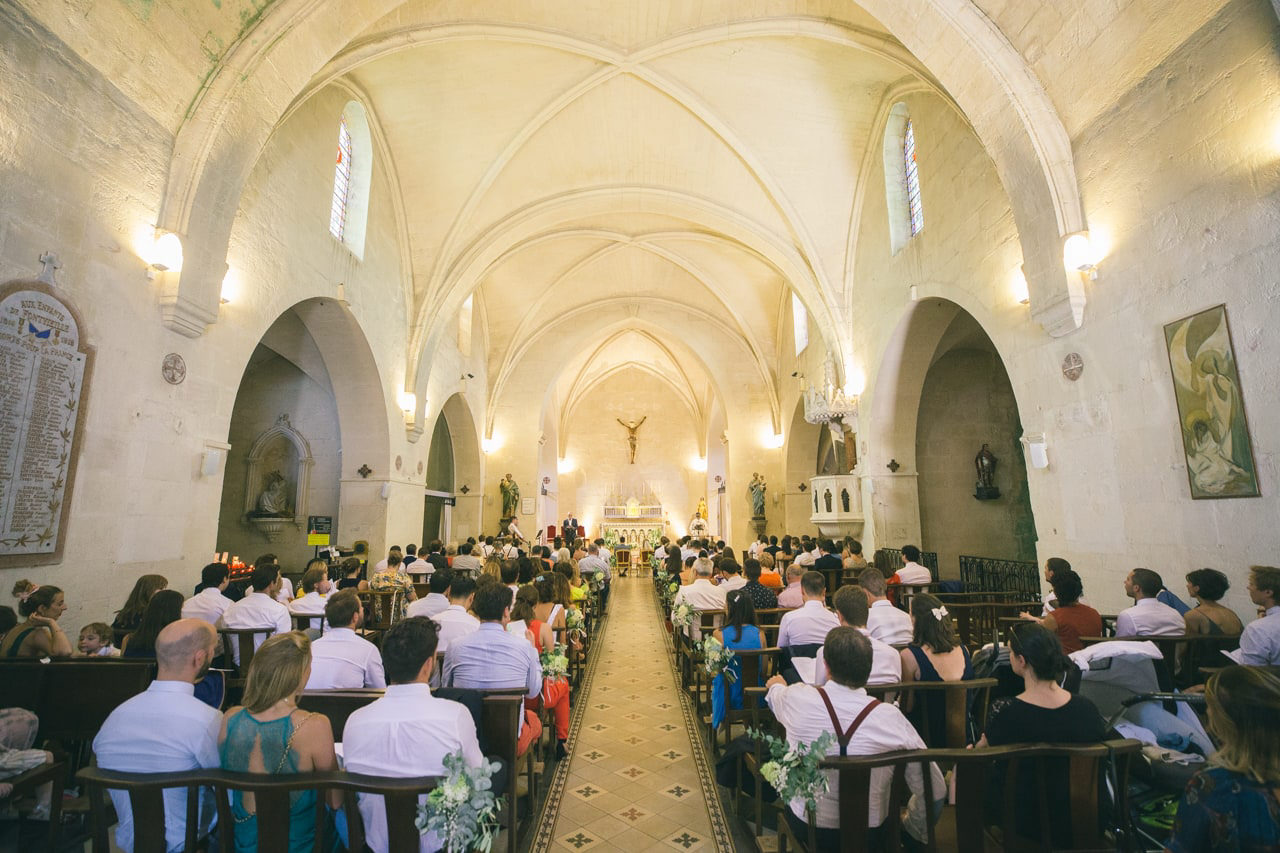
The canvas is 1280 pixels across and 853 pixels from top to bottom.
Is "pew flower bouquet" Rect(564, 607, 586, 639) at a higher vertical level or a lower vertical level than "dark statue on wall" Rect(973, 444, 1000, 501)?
lower

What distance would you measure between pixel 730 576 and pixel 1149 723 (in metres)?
4.17

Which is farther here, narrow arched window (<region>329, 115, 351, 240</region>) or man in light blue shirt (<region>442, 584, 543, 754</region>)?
narrow arched window (<region>329, 115, 351, 240</region>)

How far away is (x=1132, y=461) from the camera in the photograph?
194 inches

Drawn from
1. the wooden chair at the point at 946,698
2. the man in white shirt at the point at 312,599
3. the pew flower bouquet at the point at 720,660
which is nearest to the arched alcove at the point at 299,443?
the man in white shirt at the point at 312,599

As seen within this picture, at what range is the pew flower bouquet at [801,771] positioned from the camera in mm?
2059

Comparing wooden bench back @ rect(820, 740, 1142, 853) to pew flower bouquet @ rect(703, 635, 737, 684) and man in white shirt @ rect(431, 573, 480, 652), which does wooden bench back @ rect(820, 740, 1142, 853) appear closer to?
pew flower bouquet @ rect(703, 635, 737, 684)

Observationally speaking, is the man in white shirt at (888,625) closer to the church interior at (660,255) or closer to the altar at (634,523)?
the church interior at (660,255)

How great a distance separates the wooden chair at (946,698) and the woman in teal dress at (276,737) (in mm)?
2396

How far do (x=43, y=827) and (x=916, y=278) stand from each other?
32.9ft

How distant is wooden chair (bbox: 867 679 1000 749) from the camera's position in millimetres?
2918

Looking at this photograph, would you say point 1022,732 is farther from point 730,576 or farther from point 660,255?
point 660,255

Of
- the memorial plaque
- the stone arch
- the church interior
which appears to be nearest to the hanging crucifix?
the church interior

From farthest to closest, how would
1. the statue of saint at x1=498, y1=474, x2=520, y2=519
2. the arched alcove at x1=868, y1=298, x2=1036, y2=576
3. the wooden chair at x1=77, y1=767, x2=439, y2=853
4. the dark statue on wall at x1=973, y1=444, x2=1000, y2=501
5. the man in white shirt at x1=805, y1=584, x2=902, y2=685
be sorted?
the statue of saint at x1=498, y1=474, x2=520, y2=519
the dark statue on wall at x1=973, y1=444, x2=1000, y2=501
the arched alcove at x1=868, y1=298, x2=1036, y2=576
the man in white shirt at x1=805, y1=584, x2=902, y2=685
the wooden chair at x1=77, y1=767, x2=439, y2=853

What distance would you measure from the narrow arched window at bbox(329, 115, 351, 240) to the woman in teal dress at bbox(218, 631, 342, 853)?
29.3 ft
